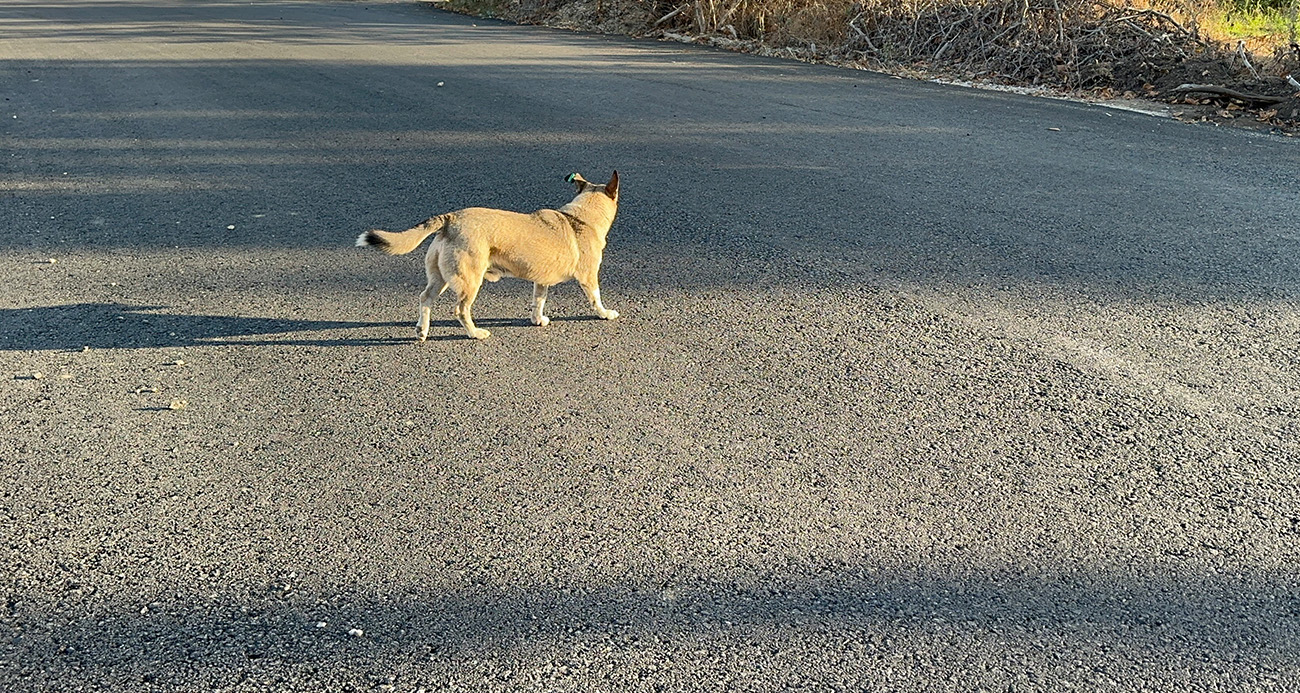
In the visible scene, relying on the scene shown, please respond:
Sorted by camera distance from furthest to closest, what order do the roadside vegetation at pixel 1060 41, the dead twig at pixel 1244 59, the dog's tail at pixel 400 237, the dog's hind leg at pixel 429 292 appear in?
1. the roadside vegetation at pixel 1060 41
2. the dead twig at pixel 1244 59
3. the dog's hind leg at pixel 429 292
4. the dog's tail at pixel 400 237

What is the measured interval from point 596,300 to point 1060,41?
10.0m

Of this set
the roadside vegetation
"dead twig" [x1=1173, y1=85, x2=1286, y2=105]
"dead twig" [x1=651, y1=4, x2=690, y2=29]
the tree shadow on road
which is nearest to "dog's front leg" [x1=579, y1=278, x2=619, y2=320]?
the tree shadow on road

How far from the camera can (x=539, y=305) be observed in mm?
5301

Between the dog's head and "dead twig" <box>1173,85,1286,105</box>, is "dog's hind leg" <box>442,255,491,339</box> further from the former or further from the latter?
"dead twig" <box>1173,85,1286,105</box>

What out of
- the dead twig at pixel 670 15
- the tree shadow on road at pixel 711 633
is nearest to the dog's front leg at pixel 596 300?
the tree shadow on road at pixel 711 633

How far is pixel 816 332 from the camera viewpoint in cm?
520

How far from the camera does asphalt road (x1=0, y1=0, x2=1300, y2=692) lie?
2.97m

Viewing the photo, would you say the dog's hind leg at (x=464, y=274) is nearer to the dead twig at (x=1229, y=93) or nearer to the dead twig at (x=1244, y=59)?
the dead twig at (x=1229, y=93)

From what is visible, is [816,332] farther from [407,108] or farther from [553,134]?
[407,108]

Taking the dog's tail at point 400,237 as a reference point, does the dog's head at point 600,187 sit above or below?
above

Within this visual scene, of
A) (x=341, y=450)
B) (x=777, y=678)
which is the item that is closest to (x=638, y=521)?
(x=777, y=678)

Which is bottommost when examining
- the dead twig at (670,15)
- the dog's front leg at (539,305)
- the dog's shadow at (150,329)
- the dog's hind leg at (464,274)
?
the dog's shadow at (150,329)

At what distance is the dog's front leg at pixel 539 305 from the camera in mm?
5262

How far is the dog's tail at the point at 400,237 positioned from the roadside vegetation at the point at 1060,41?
857 cm
